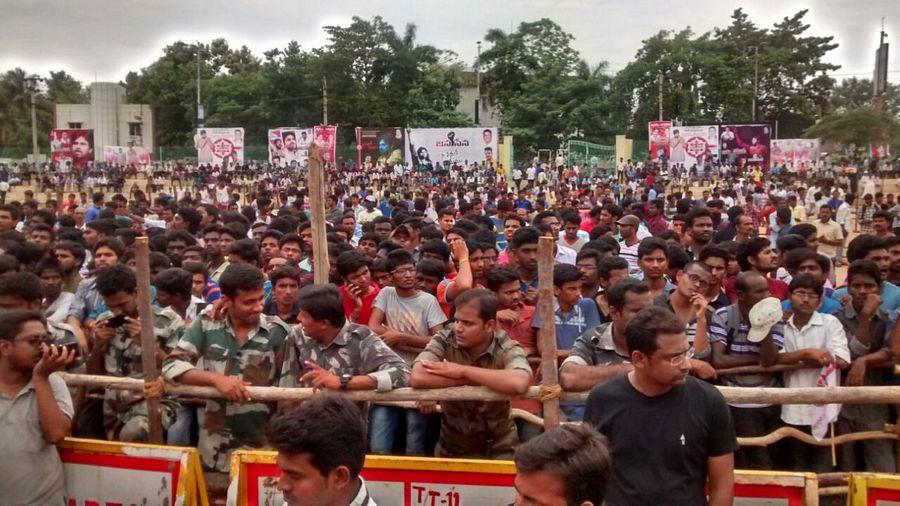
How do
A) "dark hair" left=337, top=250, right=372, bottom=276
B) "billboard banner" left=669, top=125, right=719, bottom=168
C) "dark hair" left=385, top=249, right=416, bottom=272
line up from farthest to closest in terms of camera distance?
"billboard banner" left=669, top=125, right=719, bottom=168
"dark hair" left=337, top=250, right=372, bottom=276
"dark hair" left=385, top=249, right=416, bottom=272

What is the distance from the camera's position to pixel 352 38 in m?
59.5

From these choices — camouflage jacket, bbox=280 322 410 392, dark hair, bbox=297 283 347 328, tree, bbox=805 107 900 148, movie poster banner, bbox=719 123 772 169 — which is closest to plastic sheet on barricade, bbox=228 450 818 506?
camouflage jacket, bbox=280 322 410 392

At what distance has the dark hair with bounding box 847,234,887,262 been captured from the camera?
6.96 metres

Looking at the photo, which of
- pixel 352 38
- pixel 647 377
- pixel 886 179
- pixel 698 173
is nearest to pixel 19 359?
pixel 647 377

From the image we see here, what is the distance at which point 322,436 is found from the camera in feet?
8.96

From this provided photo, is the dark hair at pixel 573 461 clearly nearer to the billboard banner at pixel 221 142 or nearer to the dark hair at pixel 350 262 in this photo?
the dark hair at pixel 350 262

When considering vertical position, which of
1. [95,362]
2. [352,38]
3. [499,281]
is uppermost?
[352,38]

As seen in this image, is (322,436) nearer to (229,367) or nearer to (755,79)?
(229,367)

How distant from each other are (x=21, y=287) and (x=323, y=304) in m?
2.41

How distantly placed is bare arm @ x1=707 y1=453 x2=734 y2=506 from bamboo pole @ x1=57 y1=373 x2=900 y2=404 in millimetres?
616

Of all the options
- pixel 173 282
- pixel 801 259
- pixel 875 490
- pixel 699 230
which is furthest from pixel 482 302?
pixel 699 230

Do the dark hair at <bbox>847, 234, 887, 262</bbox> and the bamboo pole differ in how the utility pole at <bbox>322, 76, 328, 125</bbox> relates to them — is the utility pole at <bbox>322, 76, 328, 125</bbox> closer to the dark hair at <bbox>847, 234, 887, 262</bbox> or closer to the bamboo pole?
the dark hair at <bbox>847, 234, 887, 262</bbox>

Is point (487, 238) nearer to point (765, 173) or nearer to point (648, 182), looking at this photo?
point (648, 182)

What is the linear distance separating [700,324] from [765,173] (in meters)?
37.3
